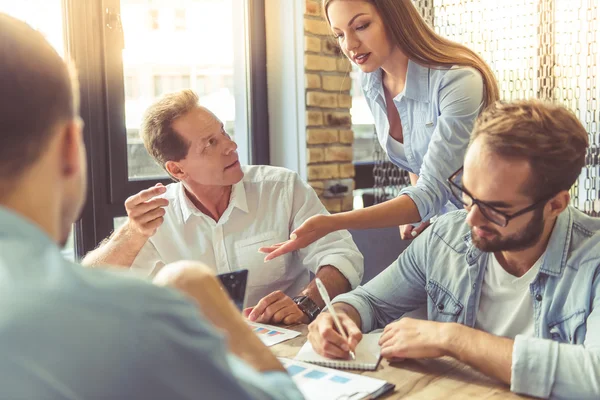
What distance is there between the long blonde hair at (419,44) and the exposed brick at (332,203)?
1.56 m

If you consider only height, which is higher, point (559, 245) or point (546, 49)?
point (546, 49)

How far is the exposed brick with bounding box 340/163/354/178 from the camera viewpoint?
12.5 ft

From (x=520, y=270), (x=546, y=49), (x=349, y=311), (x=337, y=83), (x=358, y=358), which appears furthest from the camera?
(x=337, y=83)

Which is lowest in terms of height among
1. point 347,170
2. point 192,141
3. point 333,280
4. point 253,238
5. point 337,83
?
point 333,280

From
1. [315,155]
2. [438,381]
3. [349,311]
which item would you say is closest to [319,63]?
[315,155]

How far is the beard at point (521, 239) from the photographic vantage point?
5.01 ft

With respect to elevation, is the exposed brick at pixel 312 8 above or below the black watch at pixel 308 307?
above

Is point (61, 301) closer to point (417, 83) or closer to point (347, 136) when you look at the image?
point (417, 83)

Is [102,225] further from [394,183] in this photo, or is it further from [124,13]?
[394,183]

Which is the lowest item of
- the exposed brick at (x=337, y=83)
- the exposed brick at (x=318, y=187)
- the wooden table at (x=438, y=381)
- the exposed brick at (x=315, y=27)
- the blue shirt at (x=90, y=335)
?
the wooden table at (x=438, y=381)

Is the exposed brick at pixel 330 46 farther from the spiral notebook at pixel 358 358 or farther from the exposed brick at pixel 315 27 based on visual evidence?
the spiral notebook at pixel 358 358

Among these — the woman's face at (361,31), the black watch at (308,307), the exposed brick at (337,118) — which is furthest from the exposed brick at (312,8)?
the black watch at (308,307)

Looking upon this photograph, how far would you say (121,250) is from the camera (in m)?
2.25

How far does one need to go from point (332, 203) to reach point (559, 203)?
7.33ft
